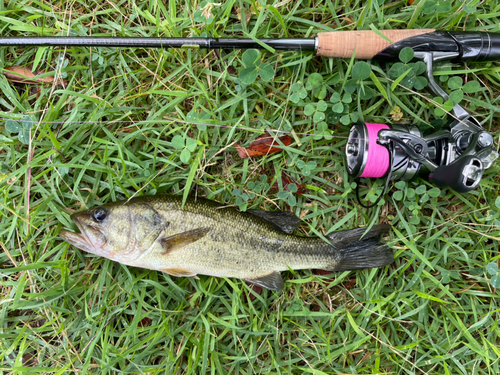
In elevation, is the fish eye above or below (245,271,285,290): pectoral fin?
above

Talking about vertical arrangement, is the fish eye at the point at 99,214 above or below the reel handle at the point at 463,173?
below

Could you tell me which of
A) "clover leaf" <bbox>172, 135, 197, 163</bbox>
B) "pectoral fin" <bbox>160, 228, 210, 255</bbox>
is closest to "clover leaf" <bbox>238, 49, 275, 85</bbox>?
"clover leaf" <bbox>172, 135, 197, 163</bbox>

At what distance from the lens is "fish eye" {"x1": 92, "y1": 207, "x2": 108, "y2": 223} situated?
2.54 m

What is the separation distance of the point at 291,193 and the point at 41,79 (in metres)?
2.39

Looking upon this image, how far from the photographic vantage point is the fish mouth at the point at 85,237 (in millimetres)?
2535

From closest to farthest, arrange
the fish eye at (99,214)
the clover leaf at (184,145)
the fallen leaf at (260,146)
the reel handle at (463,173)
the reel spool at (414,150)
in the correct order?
the reel handle at (463,173), the reel spool at (414,150), the fish eye at (99,214), the clover leaf at (184,145), the fallen leaf at (260,146)

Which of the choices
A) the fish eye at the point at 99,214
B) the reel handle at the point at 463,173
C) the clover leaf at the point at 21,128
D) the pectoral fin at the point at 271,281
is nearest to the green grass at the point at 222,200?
the clover leaf at the point at 21,128

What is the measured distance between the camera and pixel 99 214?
2545 mm

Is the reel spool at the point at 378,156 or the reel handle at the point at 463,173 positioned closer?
the reel handle at the point at 463,173

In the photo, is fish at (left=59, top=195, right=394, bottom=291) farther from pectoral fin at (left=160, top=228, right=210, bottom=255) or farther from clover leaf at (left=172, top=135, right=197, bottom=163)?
clover leaf at (left=172, top=135, right=197, bottom=163)

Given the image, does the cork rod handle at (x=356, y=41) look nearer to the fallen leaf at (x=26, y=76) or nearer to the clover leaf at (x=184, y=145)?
the clover leaf at (x=184, y=145)

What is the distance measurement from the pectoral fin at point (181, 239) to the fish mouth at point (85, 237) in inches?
18.2

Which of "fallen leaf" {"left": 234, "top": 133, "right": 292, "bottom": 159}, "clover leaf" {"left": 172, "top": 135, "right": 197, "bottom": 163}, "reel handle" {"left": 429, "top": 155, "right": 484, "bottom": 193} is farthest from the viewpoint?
"fallen leaf" {"left": 234, "top": 133, "right": 292, "bottom": 159}

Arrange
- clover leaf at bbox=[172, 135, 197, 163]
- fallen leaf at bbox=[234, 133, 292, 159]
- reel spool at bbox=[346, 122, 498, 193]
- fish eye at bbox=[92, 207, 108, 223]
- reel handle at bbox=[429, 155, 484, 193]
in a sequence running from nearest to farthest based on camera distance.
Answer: reel handle at bbox=[429, 155, 484, 193] < reel spool at bbox=[346, 122, 498, 193] < fish eye at bbox=[92, 207, 108, 223] < clover leaf at bbox=[172, 135, 197, 163] < fallen leaf at bbox=[234, 133, 292, 159]
